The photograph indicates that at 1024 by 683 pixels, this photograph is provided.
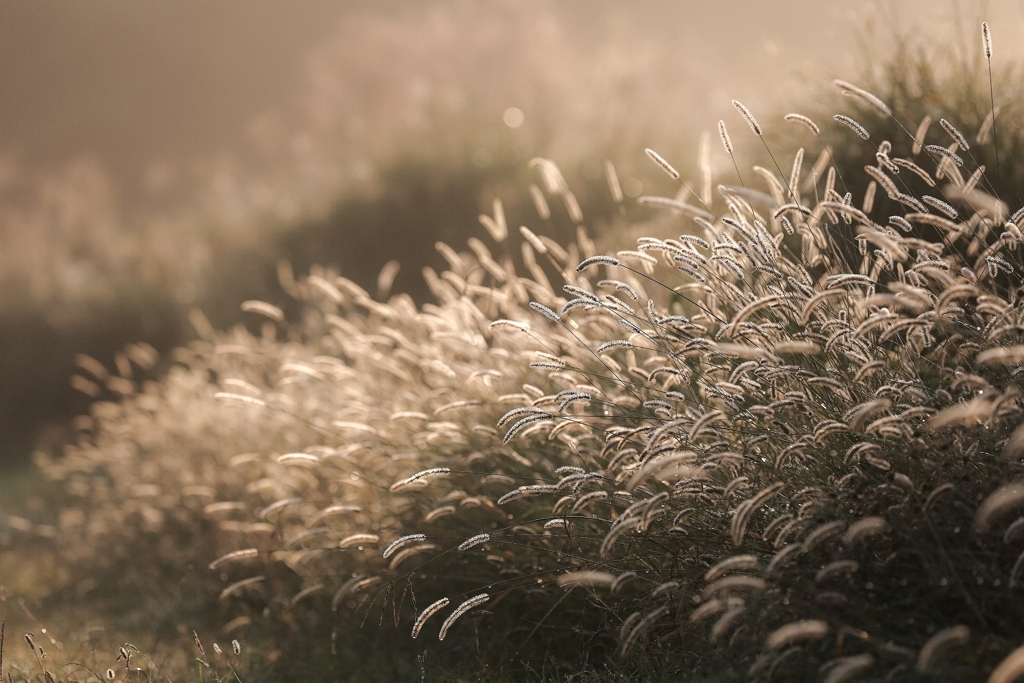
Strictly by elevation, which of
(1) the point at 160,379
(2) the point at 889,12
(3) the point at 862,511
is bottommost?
(1) the point at 160,379

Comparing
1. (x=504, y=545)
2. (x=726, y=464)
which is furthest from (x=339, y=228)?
(x=726, y=464)

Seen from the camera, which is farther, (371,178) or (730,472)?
(371,178)

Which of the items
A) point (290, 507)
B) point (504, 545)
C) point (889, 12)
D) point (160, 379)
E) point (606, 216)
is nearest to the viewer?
point (504, 545)

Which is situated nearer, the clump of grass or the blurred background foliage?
the clump of grass

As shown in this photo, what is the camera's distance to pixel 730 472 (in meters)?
2.22

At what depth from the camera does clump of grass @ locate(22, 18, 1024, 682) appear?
1.79m

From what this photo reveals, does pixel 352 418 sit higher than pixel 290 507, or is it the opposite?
pixel 352 418

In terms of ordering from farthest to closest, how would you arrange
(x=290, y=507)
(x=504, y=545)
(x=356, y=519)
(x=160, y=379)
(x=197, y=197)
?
(x=197, y=197), (x=160, y=379), (x=290, y=507), (x=356, y=519), (x=504, y=545)

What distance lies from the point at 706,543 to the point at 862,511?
1.36 ft

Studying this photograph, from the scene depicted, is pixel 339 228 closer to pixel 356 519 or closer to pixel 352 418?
pixel 352 418

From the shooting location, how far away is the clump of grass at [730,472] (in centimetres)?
179

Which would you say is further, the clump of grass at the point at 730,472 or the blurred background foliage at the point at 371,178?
the blurred background foliage at the point at 371,178

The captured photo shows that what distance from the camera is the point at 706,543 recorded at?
2.19 metres

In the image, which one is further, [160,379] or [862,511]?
[160,379]
